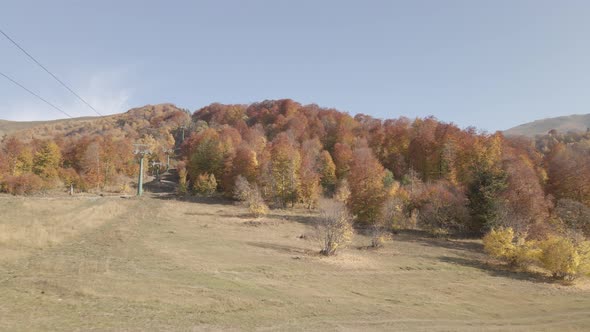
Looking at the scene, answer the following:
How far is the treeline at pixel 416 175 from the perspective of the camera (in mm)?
47625

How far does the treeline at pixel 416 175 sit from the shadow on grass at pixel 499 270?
715 cm

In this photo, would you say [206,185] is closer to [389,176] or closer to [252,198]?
[252,198]

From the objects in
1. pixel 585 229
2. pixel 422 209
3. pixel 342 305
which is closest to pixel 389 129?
pixel 422 209

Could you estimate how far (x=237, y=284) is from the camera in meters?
20.0

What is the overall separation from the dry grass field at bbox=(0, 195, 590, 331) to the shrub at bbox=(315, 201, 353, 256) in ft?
4.58

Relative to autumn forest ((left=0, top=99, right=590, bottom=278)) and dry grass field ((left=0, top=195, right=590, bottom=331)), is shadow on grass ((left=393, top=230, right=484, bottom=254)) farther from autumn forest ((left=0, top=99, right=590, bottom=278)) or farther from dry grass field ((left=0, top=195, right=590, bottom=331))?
autumn forest ((left=0, top=99, right=590, bottom=278))

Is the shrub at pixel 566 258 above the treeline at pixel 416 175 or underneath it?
underneath

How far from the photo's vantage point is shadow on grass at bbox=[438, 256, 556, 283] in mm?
31281

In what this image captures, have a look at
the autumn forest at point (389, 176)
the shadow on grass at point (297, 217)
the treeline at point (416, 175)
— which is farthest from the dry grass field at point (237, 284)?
the shadow on grass at point (297, 217)

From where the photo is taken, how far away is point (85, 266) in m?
20.5

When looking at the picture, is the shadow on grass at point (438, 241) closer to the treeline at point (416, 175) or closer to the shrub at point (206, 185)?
the treeline at point (416, 175)

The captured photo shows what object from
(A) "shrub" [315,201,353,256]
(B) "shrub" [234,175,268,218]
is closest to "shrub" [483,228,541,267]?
(A) "shrub" [315,201,353,256]

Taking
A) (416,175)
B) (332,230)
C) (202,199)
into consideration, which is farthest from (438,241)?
(202,199)

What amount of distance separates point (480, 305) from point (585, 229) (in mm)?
36086
